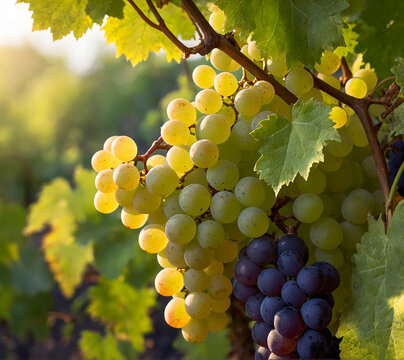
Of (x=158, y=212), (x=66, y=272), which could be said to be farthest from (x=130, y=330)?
(x=158, y=212)

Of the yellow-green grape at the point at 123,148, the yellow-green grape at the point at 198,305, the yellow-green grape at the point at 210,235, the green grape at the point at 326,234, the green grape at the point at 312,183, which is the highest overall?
the yellow-green grape at the point at 123,148

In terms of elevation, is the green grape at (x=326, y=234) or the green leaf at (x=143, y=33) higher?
the green leaf at (x=143, y=33)

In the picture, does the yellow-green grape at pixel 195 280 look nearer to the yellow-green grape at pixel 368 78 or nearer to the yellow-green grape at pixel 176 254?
the yellow-green grape at pixel 176 254

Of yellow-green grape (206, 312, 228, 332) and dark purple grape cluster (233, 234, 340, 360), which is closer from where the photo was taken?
dark purple grape cluster (233, 234, 340, 360)

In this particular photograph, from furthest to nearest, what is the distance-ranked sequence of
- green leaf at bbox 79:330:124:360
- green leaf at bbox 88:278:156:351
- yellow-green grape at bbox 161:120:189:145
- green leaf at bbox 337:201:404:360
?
green leaf at bbox 79:330:124:360 → green leaf at bbox 88:278:156:351 → yellow-green grape at bbox 161:120:189:145 → green leaf at bbox 337:201:404:360

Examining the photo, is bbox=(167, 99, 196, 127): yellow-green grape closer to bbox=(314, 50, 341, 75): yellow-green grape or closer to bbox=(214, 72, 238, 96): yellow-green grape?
bbox=(214, 72, 238, 96): yellow-green grape

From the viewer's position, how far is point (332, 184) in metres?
0.55

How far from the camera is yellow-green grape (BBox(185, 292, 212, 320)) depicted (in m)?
0.53

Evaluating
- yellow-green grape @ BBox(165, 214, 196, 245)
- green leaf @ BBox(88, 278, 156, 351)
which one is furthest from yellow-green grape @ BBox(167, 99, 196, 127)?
green leaf @ BBox(88, 278, 156, 351)

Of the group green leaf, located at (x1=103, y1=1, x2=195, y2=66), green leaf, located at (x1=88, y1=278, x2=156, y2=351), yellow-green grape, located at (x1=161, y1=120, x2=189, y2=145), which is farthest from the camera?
green leaf, located at (x1=88, y1=278, x2=156, y2=351)

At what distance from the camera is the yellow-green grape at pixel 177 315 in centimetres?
55

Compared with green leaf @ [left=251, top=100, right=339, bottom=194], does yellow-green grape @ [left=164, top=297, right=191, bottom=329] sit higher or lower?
lower

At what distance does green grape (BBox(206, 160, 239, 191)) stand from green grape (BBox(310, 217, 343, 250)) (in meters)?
0.10

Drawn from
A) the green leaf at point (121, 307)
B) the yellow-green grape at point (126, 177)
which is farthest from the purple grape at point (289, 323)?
the green leaf at point (121, 307)
